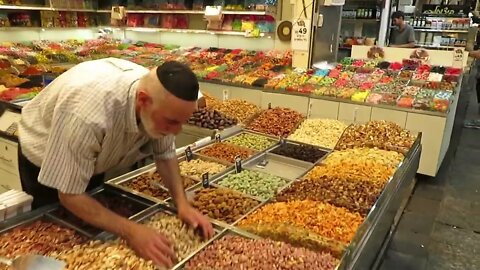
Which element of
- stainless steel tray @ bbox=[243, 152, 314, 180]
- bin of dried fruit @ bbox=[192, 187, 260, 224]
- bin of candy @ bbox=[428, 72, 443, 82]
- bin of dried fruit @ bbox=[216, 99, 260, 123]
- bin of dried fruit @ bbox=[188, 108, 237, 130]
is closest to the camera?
bin of dried fruit @ bbox=[192, 187, 260, 224]

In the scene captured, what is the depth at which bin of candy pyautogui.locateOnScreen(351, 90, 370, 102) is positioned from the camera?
4330mm

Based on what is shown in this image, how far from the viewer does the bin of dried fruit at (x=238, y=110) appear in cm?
378

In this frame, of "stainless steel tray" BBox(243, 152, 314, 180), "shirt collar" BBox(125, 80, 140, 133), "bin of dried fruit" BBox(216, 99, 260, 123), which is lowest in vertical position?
"stainless steel tray" BBox(243, 152, 314, 180)

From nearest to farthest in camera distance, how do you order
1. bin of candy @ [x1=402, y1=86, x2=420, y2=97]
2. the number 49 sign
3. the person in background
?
bin of candy @ [x1=402, y1=86, x2=420, y2=97], the number 49 sign, the person in background

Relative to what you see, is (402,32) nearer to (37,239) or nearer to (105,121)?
(105,121)

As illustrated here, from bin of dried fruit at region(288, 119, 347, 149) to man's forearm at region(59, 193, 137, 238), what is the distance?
2.03 m

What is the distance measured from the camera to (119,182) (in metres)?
2.28

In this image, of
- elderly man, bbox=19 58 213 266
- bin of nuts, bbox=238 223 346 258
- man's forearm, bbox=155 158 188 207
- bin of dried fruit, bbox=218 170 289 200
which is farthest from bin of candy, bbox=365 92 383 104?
elderly man, bbox=19 58 213 266

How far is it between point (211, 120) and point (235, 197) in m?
1.42

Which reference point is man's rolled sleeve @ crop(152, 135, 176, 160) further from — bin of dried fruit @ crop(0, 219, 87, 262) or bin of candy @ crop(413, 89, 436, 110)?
bin of candy @ crop(413, 89, 436, 110)

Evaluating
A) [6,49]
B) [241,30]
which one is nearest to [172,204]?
[241,30]

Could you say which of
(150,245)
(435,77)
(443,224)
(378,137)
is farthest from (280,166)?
(435,77)

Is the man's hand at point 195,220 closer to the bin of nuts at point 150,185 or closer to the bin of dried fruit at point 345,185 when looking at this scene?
the bin of nuts at point 150,185

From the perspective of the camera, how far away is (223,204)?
2.02 meters
